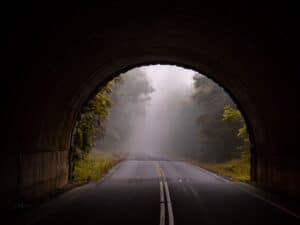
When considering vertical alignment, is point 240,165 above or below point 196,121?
below

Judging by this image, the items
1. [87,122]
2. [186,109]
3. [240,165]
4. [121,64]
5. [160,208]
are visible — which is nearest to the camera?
[160,208]

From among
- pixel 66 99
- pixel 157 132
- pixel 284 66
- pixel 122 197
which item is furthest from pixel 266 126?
pixel 157 132

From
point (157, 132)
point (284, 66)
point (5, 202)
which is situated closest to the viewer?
point (5, 202)

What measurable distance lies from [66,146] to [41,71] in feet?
28.6

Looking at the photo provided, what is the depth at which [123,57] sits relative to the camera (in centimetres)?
2042

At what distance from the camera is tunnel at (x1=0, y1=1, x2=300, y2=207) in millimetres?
12219

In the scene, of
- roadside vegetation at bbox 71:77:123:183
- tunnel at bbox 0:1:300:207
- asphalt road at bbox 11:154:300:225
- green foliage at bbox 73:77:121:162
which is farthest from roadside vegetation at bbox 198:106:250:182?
asphalt road at bbox 11:154:300:225

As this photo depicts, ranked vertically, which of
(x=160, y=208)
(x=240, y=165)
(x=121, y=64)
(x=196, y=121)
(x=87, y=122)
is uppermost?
(x=196, y=121)

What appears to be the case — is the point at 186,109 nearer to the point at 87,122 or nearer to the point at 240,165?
the point at 240,165

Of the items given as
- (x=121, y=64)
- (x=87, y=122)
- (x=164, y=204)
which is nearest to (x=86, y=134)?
(x=87, y=122)

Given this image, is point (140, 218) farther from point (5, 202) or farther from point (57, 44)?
point (57, 44)

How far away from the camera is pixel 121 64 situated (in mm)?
22125

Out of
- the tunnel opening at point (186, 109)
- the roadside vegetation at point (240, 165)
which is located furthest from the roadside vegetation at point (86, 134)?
the roadside vegetation at point (240, 165)

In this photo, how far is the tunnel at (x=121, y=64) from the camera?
1222 centimetres
